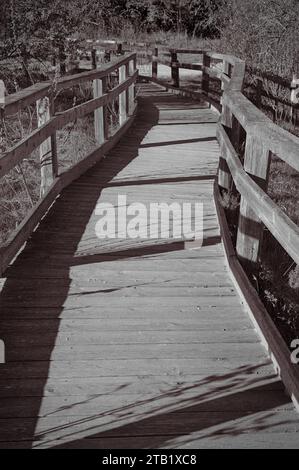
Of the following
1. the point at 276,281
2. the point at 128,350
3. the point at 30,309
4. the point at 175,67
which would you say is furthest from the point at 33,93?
the point at 175,67

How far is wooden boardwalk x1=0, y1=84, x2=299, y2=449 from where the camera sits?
274 centimetres

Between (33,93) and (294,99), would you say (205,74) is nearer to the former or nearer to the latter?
(294,99)

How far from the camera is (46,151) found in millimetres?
5902

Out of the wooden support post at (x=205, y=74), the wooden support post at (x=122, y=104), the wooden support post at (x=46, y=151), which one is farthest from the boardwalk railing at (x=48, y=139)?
the wooden support post at (x=205, y=74)

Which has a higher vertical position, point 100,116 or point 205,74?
point 100,116

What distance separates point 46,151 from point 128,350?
3.04 meters

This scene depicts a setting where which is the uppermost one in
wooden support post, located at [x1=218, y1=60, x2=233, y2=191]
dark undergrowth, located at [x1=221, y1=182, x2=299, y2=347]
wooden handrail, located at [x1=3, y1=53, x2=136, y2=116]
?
wooden handrail, located at [x1=3, y1=53, x2=136, y2=116]

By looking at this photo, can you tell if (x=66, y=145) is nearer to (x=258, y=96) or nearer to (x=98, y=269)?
(x=258, y=96)

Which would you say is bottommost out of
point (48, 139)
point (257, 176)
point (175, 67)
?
point (175, 67)

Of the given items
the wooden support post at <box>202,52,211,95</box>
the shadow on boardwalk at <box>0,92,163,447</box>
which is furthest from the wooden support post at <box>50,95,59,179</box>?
the wooden support post at <box>202,52,211,95</box>

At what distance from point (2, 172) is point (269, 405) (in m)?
2.17

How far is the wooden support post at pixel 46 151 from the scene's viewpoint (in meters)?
5.70

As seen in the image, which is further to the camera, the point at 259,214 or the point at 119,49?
the point at 119,49

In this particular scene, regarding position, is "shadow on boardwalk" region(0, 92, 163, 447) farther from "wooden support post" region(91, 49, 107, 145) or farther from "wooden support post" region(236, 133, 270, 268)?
"wooden support post" region(91, 49, 107, 145)
